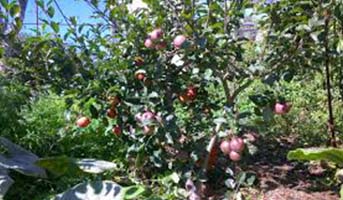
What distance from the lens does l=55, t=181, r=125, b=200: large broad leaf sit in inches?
91.4

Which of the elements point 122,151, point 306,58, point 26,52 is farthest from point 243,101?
point 26,52

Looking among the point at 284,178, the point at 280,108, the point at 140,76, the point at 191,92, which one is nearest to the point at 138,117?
the point at 140,76

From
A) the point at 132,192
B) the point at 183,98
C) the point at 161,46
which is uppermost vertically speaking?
the point at 161,46

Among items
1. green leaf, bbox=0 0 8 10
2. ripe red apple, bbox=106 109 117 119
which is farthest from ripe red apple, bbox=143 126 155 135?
green leaf, bbox=0 0 8 10

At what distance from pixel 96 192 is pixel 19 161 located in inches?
26.3

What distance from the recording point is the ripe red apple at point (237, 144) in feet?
7.52

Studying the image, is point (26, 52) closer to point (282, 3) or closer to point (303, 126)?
point (282, 3)

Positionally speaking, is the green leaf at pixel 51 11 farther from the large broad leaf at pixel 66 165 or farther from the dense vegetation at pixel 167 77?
the large broad leaf at pixel 66 165

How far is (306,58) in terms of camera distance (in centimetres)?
268

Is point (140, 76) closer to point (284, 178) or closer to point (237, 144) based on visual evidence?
point (237, 144)

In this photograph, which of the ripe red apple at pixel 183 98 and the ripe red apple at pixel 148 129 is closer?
the ripe red apple at pixel 148 129

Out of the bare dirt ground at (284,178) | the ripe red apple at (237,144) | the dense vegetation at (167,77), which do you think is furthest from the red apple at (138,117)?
the bare dirt ground at (284,178)

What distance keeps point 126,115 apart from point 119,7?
53cm

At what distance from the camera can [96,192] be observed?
2.36m
